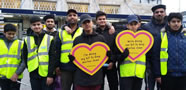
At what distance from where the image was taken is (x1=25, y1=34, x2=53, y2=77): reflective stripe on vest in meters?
3.44

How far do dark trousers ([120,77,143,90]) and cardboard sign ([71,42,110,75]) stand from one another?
58 centimetres

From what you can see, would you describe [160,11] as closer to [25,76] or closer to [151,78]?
[151,78]

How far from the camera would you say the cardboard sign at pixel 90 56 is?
3.02 metres

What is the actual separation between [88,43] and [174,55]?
59.3 inches

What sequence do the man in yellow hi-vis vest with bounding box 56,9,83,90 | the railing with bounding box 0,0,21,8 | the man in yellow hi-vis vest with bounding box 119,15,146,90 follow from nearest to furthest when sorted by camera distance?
the man in yellow hi-vis vest with bounding box 119,15,146,90 → the man in yellow hi-vis vest with bounding box 56,9,83,90 → the railing with bounding box 0,0,21,8

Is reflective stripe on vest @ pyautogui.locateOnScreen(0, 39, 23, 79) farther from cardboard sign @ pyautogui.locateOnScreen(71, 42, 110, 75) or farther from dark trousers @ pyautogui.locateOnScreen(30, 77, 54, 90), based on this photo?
cardboard sign @ pyautogui.locateOnScreen(71, 42, 110, 75)

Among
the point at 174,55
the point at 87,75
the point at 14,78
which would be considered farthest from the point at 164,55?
the point at 14,78

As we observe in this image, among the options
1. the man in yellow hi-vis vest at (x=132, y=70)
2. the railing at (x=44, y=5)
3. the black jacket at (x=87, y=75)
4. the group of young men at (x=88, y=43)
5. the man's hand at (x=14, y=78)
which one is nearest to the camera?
the black jacket at (x=87, y=75)

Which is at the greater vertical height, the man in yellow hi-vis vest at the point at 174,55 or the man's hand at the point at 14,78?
the man in yellow hi-vis vest at the point at 174,55

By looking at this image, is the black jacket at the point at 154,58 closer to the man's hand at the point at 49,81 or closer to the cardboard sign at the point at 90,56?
the cardboard sign at the point at 90,56

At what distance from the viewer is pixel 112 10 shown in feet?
89.4

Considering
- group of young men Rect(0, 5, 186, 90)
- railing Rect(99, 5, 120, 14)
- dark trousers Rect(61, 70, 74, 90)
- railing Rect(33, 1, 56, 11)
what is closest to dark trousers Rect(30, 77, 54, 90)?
group of young men Rect(0, 5, 186, 90)

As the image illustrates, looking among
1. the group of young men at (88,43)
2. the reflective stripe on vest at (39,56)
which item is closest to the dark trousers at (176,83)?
the group of young men at (88,43)

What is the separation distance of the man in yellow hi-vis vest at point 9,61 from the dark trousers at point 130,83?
6.54 ft
